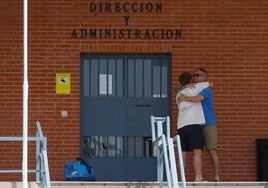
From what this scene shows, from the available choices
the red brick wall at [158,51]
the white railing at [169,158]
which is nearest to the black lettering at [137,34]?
the red brick wall at [158,51]

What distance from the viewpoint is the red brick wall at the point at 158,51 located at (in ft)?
50.1

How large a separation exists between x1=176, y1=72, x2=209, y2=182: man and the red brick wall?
1.42 metres

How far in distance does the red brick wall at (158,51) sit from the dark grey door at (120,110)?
22 cm

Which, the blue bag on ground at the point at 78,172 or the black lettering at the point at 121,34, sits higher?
the black lettering at the point at 121,34

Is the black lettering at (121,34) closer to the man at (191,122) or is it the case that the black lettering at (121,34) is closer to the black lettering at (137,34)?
the black lettering at (137,34)

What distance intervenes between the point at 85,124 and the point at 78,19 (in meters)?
1.70

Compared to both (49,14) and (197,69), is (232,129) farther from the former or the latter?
(49,14)

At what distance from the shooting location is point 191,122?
13.8 metres

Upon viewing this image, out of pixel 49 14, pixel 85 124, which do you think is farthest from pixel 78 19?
pixel 85 124

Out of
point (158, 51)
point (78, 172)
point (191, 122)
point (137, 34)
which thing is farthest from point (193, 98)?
point (137, 34)

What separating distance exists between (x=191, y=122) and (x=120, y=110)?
2030 millimetres

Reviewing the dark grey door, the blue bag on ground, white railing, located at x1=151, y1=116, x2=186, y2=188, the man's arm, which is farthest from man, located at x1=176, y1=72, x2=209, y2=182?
the dark grey door

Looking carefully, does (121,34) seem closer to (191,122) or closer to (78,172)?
(191,122)

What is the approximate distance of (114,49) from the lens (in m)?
15.4
